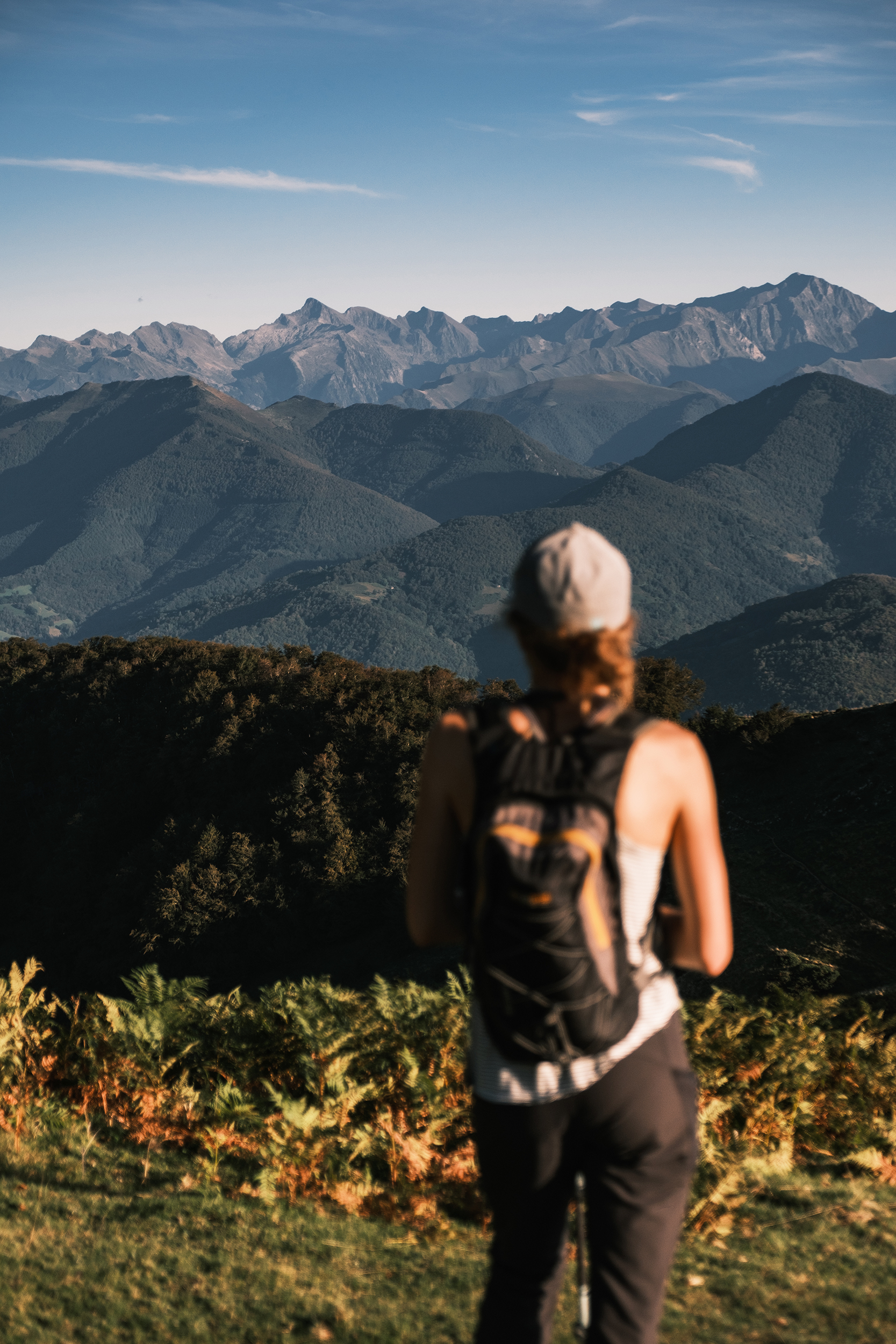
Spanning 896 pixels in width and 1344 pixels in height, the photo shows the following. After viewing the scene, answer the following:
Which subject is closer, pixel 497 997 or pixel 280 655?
pixel 497 997

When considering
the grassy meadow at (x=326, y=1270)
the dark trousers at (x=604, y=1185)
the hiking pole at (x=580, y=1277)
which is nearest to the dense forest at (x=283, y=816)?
the grassy meadow at (x=326, y=1270)

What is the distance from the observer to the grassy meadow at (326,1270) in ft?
12.4

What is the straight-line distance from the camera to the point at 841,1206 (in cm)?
484

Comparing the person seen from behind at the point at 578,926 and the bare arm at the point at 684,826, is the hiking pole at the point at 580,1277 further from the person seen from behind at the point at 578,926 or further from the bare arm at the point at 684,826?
the bare arm at the point at 684,826

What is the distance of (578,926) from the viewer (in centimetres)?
222

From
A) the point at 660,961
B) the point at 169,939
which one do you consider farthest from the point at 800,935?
the point at 169,939

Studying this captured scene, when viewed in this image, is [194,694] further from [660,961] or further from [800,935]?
[660,961]

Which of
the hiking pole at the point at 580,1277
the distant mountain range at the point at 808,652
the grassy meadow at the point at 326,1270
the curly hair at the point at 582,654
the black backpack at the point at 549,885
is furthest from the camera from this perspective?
the distant mountain range at the point at 808,652

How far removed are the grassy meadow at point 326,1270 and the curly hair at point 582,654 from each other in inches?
108

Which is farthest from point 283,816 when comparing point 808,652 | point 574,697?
point 808,652

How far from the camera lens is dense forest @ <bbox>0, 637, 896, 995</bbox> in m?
23.1

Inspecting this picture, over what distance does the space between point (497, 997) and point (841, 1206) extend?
365 centimetres

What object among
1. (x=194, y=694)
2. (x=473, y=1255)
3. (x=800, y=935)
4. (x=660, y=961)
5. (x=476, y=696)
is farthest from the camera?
(x=194, y=694)

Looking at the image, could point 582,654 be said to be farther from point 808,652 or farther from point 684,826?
point 808,652
